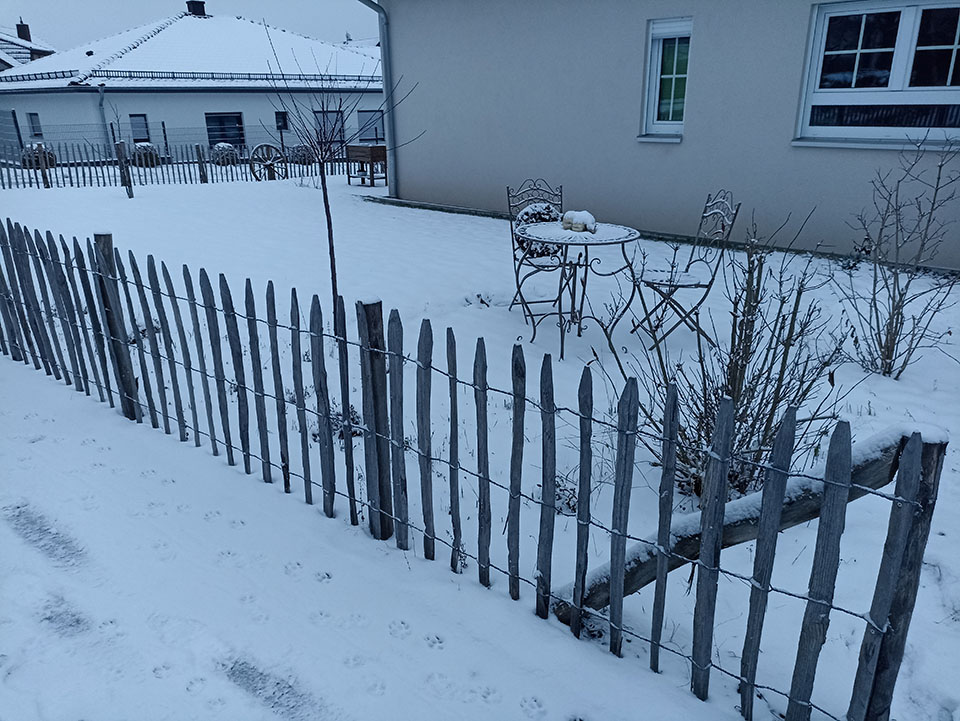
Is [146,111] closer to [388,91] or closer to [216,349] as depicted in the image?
[388,91]

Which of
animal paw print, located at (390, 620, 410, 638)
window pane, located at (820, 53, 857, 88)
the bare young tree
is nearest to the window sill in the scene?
window pane, located at (820, 53, 857, 88)

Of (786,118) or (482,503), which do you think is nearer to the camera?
(482,503)

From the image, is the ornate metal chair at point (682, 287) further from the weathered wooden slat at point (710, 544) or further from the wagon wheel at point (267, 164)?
the wagon wheel at point (267, 164)

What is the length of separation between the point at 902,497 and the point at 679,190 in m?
7.05

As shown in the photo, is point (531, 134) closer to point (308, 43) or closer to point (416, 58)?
point (416, 58)

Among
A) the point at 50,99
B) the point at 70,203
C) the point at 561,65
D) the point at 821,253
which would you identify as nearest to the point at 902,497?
the point at 821,253

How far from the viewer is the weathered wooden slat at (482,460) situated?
2.28 meters

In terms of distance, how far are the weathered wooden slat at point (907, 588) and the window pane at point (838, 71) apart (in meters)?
6.58

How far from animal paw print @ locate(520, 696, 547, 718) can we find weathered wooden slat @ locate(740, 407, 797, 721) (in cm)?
57

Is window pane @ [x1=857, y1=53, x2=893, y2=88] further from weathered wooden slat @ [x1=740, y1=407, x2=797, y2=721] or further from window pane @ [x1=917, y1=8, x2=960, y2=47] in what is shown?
weathered wooden slat @ [x1=740, y1=407, x2=797, y2=721]

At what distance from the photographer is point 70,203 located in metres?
11.3

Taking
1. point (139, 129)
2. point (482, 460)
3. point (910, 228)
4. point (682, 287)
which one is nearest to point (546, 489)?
point (482, 460)

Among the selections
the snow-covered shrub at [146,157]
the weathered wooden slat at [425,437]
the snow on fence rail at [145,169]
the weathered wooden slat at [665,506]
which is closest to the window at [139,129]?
the snow on fence rail at [145,169]

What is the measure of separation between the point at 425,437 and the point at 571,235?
8.29ft
